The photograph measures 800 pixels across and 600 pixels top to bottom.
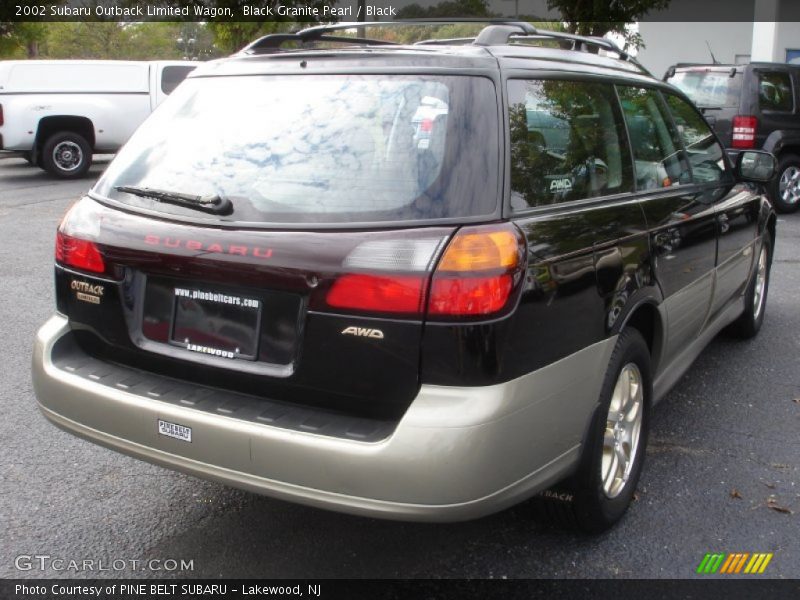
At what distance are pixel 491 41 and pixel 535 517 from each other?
1.77 meters

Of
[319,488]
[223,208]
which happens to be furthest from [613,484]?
[223,208]

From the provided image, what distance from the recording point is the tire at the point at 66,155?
15.0 metres

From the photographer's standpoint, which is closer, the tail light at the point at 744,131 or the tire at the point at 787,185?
the tail light at the point at 744,131

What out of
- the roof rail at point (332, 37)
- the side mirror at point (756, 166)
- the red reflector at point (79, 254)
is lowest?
the red reflector at point (79, 254)

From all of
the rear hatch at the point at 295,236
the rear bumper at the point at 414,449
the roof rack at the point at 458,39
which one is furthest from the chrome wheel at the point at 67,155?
the rear bumper at the point at 414,449

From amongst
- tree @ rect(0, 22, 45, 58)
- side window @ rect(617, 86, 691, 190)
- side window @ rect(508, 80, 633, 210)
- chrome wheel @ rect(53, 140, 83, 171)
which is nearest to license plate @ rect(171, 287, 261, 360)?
side window @ rect(508, 80, 633, 210)

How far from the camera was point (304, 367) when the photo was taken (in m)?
2.62

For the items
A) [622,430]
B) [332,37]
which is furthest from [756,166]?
[332,37]

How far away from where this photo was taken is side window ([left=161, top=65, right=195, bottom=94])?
15.7m

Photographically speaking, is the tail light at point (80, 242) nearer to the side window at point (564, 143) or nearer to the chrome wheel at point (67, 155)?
the side window at point (564, 143)

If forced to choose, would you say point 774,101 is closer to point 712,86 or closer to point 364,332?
point 712,86

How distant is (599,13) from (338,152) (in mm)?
13122

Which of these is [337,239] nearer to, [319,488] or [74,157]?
[319,488]

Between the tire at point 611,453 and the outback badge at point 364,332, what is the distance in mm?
899
